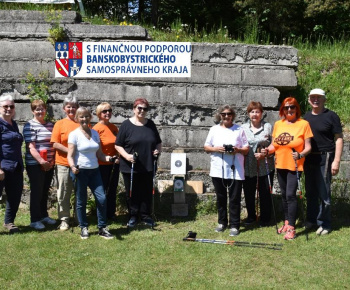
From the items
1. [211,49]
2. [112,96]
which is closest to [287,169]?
[211,49]

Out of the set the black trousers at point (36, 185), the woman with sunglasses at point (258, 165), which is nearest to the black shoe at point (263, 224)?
the woman with sunglasses at point (258, 165)

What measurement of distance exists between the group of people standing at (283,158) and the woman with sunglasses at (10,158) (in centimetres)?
245

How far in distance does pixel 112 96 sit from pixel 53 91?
959 mm

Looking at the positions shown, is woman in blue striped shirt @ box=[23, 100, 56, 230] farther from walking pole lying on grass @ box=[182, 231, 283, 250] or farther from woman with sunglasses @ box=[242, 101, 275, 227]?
woman with sunglasses @ box=[242, 101, 275, 227]

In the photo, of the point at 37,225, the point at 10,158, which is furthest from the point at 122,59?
the point at 37,225

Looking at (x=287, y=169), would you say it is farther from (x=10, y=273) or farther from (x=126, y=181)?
(x=10, y=273)

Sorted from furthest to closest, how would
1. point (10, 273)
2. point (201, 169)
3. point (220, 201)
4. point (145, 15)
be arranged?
1. point (145, 15)
2. point (201, 169)
3. point (220, 201)
4. point (10, 273)

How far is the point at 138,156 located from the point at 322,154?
2.38m

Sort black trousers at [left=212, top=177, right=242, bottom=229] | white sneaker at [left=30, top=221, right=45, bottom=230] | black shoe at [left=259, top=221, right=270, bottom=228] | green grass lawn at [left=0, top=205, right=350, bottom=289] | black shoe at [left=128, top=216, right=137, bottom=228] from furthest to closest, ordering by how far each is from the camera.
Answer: black shoe at [left=259, top=221, right=270, bottom=228]
black shoe at [left=128, top=216, right=137, bottom=228]
white sneaker at [left=30, top=221, right=45, bottom=230]
black trousers at [left=212, top=177, right=242, bottom=229]
green grass lawn at [left=0, top=205, right=350, bottom=289]

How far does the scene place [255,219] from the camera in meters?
6.48

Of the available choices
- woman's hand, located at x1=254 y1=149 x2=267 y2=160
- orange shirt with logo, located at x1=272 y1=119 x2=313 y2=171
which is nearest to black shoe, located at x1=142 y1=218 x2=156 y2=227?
woman's hand, located at x1=254 y1=149 x2=267 y2=160

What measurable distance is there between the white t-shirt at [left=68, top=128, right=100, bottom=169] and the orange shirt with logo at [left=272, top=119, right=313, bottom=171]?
2.29m

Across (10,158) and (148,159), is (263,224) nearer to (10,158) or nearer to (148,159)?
(148,159)

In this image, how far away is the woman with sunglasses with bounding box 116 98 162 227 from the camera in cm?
608
